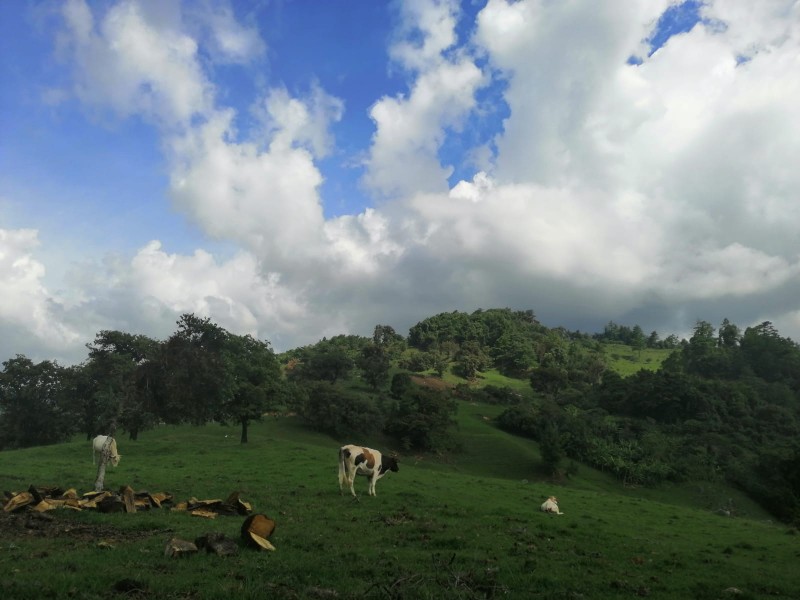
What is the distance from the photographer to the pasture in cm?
986

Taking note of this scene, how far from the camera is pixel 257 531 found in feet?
42.9

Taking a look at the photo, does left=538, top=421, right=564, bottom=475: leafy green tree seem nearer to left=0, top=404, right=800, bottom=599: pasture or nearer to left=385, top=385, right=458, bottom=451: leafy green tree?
left=385, top=385, right=458, bottom=451: leafy green tree

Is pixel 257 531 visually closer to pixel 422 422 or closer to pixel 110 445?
pixel 110 445

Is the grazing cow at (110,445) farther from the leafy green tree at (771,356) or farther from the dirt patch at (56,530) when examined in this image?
the leafy green tree at (771,356)

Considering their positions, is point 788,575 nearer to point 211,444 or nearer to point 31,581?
point 31,581

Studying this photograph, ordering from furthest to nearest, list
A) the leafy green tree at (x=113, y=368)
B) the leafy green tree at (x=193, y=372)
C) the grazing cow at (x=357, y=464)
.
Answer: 1. the leafy green tree at (x=113, y=368)
2. the leafy green tree at (x=193, y=372)
3. the grazing cow at (x=357, y=464)

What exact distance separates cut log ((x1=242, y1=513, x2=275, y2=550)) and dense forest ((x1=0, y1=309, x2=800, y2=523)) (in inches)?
491

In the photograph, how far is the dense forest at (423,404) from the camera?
140ft

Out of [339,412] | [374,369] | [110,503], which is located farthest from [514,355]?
[110,503]

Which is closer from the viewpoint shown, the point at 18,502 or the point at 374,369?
the point at 18,502

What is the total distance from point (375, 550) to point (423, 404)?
64.9m

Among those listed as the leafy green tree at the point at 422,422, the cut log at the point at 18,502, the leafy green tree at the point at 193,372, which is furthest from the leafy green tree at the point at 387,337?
the cut log at the point at 18,502

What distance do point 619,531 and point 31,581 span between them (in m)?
19.8

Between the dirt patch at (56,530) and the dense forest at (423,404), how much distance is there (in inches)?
296
